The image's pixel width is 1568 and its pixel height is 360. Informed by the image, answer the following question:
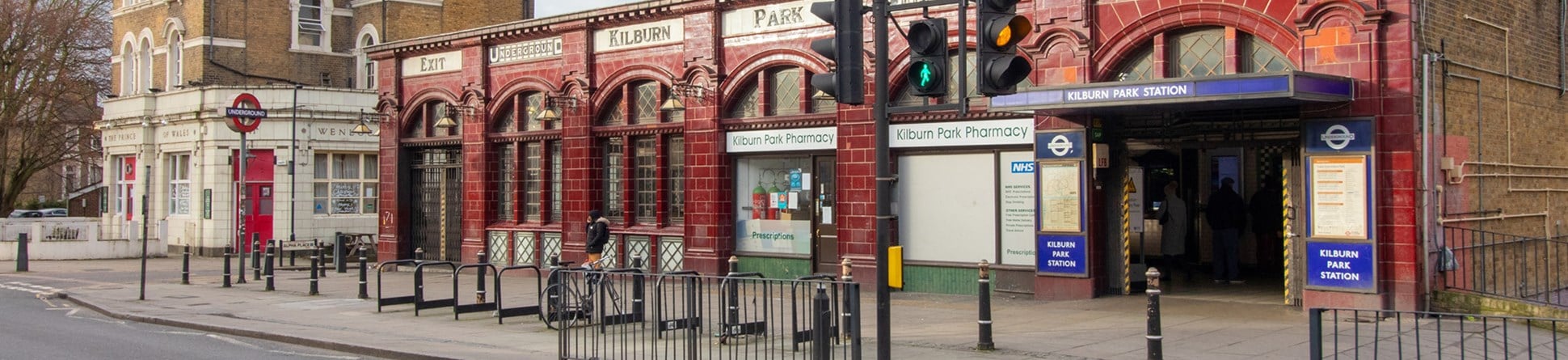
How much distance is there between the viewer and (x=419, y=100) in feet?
89.0

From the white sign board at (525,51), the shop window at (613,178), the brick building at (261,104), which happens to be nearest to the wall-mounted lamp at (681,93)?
the shop window at (613,178)

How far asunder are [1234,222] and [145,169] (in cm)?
3190

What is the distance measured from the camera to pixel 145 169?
3816cm

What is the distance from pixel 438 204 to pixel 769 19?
1059 cm

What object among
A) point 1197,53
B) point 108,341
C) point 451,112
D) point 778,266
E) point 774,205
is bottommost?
point 108,341

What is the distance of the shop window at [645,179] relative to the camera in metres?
22.7

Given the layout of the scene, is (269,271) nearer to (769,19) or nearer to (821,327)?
(769,19)

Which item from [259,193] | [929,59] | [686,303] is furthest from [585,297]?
[259,193]

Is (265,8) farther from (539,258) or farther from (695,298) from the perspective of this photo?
(695,298)

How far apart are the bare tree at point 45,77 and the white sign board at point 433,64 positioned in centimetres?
2012

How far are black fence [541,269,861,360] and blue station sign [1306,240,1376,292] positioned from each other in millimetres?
5474

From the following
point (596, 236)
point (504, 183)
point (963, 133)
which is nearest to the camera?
point (963, 133)

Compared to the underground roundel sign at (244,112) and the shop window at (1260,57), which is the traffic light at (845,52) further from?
the underground roundel sign at (244,112)

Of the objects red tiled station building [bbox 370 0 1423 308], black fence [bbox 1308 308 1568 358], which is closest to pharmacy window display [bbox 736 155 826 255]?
red tiled station building [bbox 370 0 1423 308]
